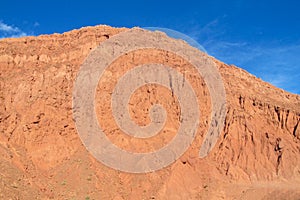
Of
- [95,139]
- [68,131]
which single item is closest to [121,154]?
[95,139]

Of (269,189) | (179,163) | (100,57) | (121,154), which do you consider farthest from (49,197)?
(269,189)

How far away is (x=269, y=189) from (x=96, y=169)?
1648 centimetres

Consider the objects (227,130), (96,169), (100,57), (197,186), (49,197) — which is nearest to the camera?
(49,197)

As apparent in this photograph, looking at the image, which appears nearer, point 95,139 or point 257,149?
point 95,139

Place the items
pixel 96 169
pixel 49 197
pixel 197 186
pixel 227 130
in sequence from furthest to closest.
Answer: pixel 227 130 → pixel 197 186 → pixel 96 169 → pixel 49 197

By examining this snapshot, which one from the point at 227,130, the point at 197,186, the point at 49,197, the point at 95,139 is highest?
the point at 227,130

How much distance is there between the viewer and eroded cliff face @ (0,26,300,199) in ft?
117

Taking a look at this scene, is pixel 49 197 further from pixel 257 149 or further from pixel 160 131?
pixel 257 149

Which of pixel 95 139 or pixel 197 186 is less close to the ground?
pixel 95 139

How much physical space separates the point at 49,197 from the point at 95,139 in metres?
7.29

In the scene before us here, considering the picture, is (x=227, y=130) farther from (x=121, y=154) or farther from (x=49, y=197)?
(x=49, y=197)

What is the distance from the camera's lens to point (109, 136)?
3966cm

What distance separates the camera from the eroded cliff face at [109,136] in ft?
117

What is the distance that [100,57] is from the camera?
4422 centimetres
